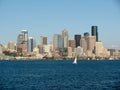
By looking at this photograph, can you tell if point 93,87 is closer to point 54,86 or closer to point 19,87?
point 54,86

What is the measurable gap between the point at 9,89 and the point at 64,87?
27.6ft

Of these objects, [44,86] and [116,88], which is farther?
[44,86]

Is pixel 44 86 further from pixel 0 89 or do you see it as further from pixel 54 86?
pixel 0 89

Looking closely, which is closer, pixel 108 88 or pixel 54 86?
pixel 108 88

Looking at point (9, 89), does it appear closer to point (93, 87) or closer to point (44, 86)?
point (44, 86)

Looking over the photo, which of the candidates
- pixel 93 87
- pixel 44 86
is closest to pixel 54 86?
pixel 44 86

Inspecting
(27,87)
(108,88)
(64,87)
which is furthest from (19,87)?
(108,88)

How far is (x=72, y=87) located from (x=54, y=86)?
3.22 metres

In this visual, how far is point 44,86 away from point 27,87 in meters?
3.20

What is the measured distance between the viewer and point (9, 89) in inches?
2849

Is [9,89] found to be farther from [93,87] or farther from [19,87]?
[93,87]

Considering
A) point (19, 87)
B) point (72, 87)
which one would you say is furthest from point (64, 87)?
point (19, 87)

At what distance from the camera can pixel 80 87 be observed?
7444 cm

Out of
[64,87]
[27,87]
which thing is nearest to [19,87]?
[27,87]
